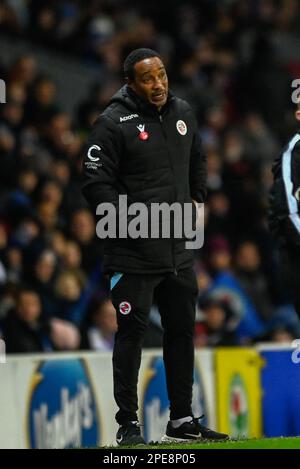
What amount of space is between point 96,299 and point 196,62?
7.26 meters

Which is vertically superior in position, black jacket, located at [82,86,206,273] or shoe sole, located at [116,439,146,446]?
black jacket, located at [82,86,206,273]

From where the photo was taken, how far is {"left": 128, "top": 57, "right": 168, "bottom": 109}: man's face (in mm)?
7695

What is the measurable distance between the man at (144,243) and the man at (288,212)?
0.68 m

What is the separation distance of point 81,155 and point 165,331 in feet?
23.0

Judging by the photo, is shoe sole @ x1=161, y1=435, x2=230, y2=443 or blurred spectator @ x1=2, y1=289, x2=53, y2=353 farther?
blurred spectator @ x1=2, y1=289, x2=53, y2=353

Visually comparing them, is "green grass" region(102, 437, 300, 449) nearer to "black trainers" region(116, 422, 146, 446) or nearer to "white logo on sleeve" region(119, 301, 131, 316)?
"black trainers" region(116, 422, 146, 446)

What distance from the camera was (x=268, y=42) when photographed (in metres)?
19.5

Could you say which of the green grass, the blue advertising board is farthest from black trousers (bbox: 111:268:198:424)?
the blue advertising board

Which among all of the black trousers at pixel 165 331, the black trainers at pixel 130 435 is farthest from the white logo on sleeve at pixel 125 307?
Answer: the black trainers at pixel 130 435

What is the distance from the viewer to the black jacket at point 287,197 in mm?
8188

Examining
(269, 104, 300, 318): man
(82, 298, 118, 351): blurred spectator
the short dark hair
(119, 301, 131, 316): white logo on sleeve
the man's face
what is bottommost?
(119, 301, 131, 316): white logo on sleeve

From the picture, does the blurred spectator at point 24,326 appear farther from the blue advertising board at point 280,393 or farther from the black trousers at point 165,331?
the black trousers at point 165,331

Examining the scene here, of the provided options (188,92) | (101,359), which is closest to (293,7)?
(188,92)
